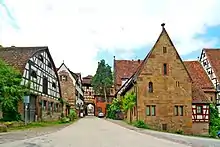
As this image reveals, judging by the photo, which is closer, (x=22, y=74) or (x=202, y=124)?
(x=22, y=74)

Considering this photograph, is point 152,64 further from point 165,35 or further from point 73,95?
point 73,95

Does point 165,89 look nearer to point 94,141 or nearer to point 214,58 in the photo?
point 214,58

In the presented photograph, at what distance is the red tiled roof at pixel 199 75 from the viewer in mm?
54888

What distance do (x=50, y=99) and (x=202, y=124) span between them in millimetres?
20632

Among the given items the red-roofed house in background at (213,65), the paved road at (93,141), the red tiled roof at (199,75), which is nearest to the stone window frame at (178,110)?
the red tiled roof at (199,75)

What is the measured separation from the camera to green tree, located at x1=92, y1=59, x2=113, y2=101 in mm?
99344

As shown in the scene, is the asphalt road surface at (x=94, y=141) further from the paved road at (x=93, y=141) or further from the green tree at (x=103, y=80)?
the green tree at (x=103, y=80)

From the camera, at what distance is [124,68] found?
241ft

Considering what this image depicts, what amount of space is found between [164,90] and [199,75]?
16001 mm

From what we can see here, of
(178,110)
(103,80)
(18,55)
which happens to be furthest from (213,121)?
(103,80)

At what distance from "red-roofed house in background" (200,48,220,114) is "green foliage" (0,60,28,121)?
109 feet

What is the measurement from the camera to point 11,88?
3142cm

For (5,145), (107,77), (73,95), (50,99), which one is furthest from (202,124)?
(107,77)

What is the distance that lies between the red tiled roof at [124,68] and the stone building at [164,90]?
29.3 metres
